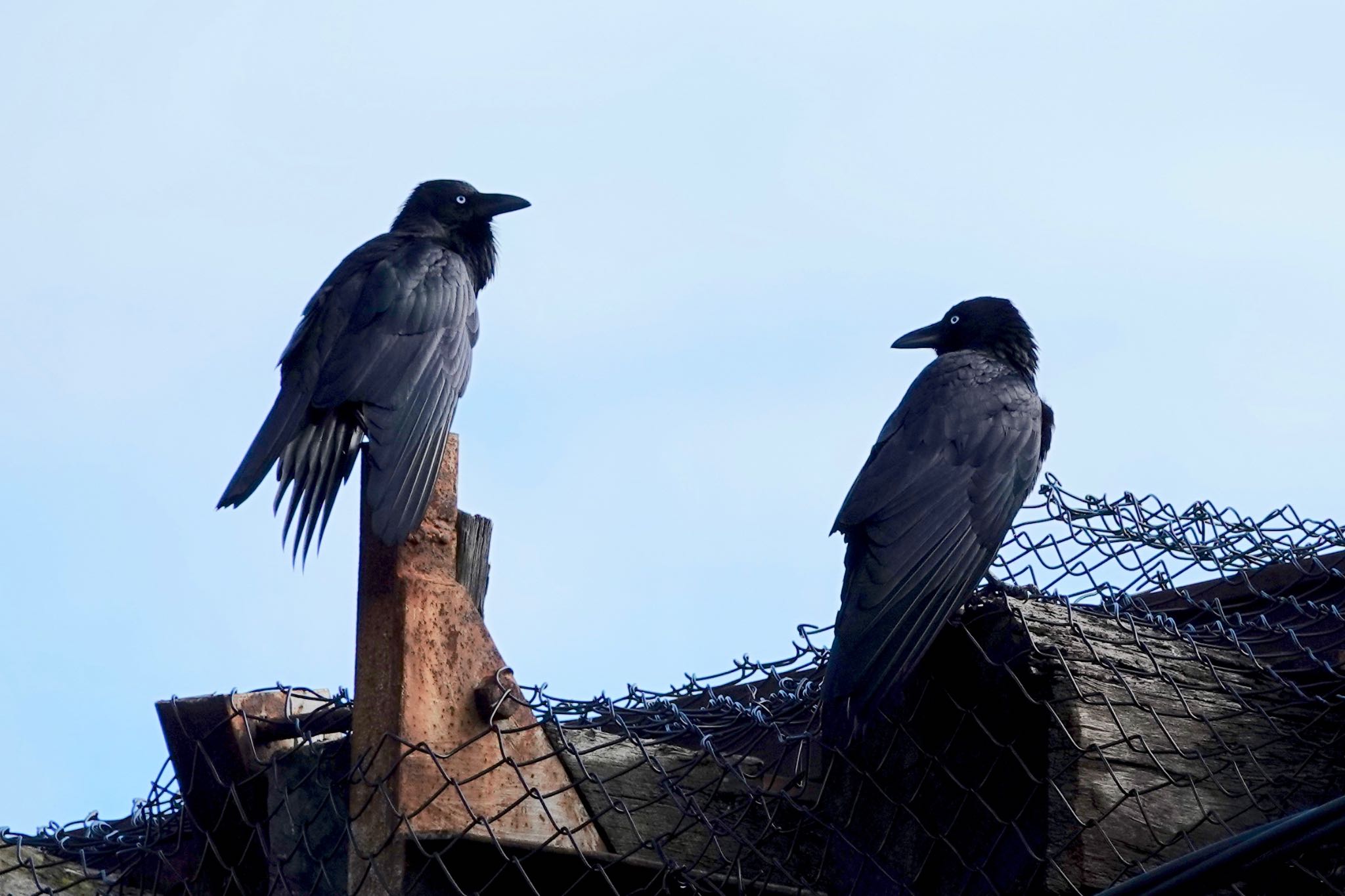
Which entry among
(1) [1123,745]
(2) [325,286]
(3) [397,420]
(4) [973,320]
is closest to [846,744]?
(1) [1123,745]

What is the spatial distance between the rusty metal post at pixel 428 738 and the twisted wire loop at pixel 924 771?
0.05 feet

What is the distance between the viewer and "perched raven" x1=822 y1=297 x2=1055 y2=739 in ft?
12.2

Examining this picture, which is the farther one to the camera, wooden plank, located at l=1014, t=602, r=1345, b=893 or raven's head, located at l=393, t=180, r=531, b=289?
raven's head, located at l=393, t=180, r=531, b=289

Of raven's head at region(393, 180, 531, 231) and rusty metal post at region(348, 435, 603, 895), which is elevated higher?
raven's head at region(393, 180, 531, 231)

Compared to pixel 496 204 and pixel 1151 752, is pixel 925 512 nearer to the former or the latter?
pixel 1151 752

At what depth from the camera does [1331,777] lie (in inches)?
134

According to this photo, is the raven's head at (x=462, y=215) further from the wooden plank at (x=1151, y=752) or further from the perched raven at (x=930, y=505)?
the wooden plank at (x=1151, y=752)

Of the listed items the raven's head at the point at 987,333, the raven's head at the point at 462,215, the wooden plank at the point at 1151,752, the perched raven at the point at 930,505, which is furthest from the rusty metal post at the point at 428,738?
the raven's head at the point at 462,215

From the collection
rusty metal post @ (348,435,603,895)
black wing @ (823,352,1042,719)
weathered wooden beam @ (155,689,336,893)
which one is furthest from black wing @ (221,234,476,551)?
black wing @ (823,352,1042,719)

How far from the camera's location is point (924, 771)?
353cm

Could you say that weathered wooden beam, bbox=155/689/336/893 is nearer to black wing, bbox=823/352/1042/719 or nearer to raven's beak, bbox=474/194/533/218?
black wing, bbox=823/352/1042/719

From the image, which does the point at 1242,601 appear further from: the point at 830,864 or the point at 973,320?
the point at 973,320

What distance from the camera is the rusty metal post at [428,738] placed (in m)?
3.69

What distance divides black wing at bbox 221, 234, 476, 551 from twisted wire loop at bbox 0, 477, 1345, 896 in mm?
865
